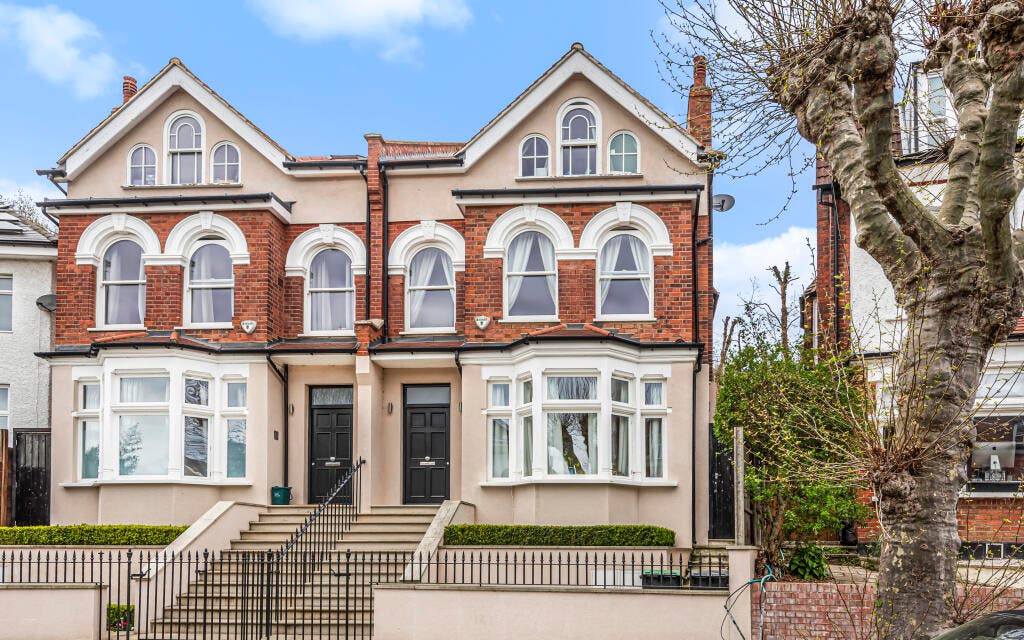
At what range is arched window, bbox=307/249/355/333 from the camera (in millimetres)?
22109

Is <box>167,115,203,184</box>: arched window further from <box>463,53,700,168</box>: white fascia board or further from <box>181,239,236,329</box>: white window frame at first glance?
<box>463,53,700,168</box>: white fascia board

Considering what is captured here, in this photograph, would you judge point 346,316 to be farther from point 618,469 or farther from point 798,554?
point 798,554

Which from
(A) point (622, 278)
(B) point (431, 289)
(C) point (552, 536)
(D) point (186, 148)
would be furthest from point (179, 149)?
(C) point (552, 536)

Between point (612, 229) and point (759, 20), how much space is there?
986 cm

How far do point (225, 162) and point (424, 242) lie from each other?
4.27 metres

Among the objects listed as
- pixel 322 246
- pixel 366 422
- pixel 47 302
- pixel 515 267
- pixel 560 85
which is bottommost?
pixel 366 422

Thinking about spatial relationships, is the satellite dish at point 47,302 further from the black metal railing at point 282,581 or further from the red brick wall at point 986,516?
the red brick wall at point 986,516

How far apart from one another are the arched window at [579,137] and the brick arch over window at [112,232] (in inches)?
315

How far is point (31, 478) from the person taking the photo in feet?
70.5

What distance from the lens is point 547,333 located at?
19469 millimetres

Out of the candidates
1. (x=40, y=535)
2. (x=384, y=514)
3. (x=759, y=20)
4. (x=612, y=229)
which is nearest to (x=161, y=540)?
(x=40, y=535)

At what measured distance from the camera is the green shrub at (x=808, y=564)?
17203 millimetres

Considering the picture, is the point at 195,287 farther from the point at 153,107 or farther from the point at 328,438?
the point at 328,438

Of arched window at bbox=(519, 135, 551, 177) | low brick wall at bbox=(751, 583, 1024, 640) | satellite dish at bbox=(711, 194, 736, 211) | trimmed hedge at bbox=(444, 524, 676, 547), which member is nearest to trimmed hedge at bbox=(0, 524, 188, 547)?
trimmed hedge at bbox=(444, 524, 676, 547)
